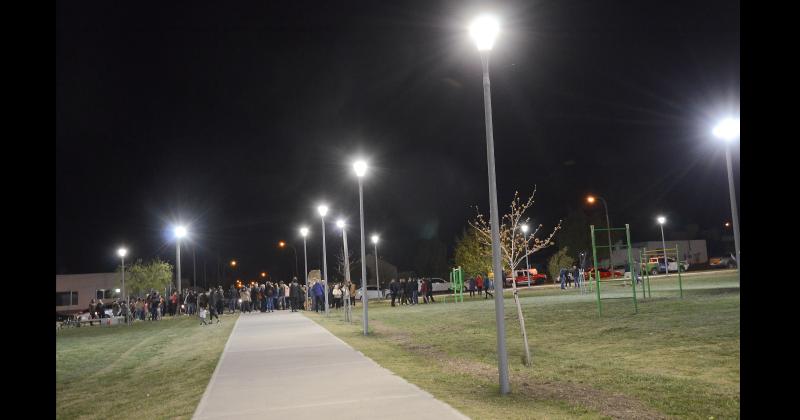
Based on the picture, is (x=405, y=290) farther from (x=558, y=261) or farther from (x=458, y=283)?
(x=558, y=261)

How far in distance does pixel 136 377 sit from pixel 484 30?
10170mm

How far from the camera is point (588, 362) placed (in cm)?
1137

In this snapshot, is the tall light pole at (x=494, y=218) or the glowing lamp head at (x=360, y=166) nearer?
the tall light pole at (x=494, y=218)

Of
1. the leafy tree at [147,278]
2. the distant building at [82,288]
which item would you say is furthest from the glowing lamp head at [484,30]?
the distant building at [82,288]

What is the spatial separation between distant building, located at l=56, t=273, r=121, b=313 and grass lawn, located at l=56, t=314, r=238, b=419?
6287cm

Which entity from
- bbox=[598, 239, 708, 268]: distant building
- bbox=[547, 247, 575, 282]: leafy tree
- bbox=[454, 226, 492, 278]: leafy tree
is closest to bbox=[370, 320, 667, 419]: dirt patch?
bbox=[454, 226, 492, 278]: leafy tree

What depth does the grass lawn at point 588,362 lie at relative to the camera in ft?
25.3

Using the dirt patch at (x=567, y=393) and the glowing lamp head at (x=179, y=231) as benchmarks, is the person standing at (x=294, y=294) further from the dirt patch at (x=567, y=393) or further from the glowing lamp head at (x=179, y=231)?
the dirt patch at (x=567, y=393)

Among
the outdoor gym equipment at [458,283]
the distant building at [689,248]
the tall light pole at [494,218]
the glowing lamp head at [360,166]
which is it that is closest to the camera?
the tall light pole at [494,218]

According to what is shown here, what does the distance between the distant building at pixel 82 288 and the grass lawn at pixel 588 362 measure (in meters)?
69.4
